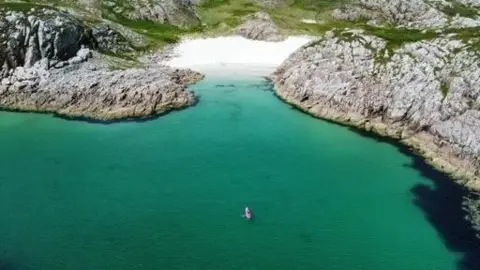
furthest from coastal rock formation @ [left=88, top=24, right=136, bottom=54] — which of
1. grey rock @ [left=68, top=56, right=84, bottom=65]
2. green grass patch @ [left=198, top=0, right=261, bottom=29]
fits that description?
A: green grass patch @ [left=198, top=0, right=261, bottom=29]

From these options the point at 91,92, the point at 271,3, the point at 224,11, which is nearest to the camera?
the point at 91,92

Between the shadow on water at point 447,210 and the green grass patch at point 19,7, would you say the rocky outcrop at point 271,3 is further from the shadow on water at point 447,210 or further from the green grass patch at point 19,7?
the shadow on water at point 447,210

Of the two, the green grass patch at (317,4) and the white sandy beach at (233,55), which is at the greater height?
the green grass patch at (317,4)

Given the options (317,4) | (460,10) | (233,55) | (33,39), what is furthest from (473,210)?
(317,4)

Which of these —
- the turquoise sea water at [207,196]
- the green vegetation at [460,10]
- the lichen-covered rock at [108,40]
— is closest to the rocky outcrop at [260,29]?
the lichen-covered rock at [108,40]

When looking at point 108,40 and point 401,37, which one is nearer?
point 401,37

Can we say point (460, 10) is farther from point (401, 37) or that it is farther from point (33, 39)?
point (33, 39)
